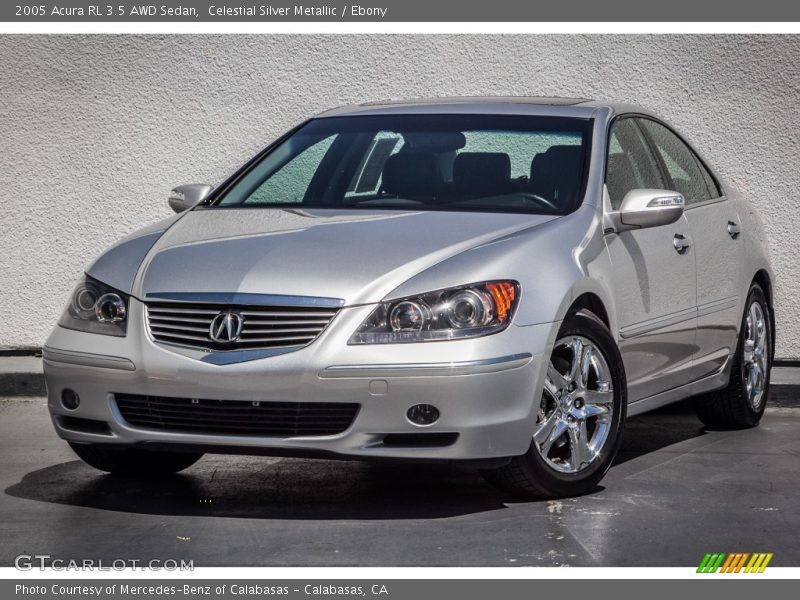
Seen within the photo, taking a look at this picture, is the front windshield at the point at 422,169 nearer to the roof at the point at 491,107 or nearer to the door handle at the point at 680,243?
the roof at the point at 491,107

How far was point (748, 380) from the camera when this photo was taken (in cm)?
804

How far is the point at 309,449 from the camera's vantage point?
214 inches

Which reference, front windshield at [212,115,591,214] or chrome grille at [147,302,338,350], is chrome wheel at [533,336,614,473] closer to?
front windshield at [212,115,591,214]

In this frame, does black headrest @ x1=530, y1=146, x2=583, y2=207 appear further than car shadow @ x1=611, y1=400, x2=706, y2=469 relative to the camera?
No

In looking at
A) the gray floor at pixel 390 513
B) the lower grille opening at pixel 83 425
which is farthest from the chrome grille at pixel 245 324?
the gray floor at pixel 390 513

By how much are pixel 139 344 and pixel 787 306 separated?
210 inches

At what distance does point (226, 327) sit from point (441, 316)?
30.8 inches

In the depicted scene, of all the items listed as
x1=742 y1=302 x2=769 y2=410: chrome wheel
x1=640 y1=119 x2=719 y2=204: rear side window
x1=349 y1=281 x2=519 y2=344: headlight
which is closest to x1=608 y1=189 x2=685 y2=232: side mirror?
x1=640 y1=119 x2=719 y2=204: rear side window

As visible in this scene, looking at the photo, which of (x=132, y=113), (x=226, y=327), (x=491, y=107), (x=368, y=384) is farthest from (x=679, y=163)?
(x=132, y=113)

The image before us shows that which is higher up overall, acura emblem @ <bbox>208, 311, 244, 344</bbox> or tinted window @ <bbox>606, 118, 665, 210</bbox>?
tinted window @ <bbox>606, 118, 665, 210</bbox>

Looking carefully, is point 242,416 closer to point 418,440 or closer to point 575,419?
point 418,440

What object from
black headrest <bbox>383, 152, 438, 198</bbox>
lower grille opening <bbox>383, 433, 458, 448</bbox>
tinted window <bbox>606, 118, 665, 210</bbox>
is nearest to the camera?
lower grille opening <bbox>383, 433, 458, 448</bbox>

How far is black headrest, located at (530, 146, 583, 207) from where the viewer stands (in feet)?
21.0

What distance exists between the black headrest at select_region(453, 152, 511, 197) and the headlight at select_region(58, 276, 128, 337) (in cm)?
156
